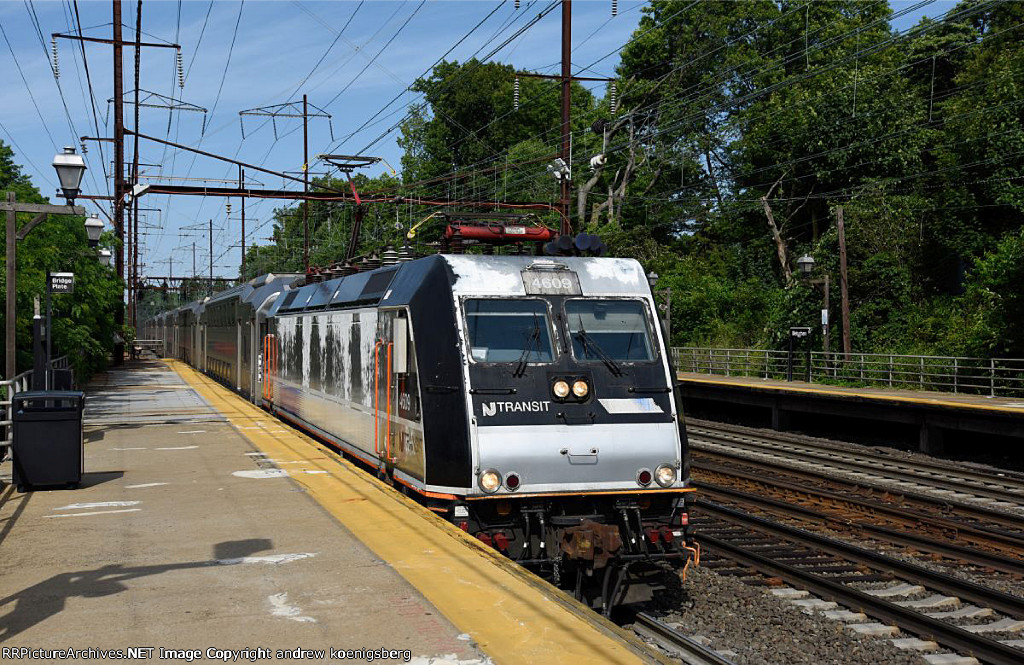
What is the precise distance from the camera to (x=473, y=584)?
734cm

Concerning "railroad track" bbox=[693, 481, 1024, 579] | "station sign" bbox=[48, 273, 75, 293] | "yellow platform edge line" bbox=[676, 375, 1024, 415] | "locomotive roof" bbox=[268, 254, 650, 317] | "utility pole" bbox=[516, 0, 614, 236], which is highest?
"utility pole" bbox=[516, 0, 614, 236]

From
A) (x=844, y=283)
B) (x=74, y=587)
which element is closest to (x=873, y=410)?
(x=844, y=283)

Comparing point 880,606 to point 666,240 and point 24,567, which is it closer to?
point 24,567

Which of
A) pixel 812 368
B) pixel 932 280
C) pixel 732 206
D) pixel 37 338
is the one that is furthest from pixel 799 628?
pixel 732 206

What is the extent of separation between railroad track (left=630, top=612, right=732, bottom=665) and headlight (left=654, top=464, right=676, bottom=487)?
1215 mm

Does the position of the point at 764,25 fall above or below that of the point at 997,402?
above

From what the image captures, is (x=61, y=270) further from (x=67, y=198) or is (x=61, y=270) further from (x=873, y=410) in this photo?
(x=873, y=410)

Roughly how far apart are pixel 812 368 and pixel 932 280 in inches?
348

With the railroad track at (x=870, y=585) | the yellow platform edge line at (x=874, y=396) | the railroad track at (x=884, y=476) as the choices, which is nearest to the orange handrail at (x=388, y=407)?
the railroad track at (x=870, y=585)

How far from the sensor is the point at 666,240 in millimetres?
56344

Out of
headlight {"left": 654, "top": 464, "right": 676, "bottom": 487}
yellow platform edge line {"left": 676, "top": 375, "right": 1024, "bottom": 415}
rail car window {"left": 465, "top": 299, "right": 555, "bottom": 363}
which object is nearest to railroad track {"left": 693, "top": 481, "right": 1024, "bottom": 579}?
yellow platform edge line {"left": 676, "top": 375, "right": 1024, "bottom": 415}

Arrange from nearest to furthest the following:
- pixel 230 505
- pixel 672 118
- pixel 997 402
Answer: pixel 230 505 < pixel 997 402 < pixel 672 118

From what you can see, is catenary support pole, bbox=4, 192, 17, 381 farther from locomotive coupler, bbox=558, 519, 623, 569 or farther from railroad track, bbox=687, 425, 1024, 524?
railroad track, bbox=687, 425, 1024, 524

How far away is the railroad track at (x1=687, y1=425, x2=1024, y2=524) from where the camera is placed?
14227 mm
